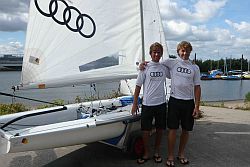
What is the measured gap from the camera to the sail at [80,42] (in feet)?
14.2

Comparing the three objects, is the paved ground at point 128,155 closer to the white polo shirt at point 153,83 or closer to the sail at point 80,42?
the white polo shirt at point 153,83

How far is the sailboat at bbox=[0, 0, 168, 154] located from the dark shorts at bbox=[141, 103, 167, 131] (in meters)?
0.22

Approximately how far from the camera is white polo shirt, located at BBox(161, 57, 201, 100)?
3.90 m

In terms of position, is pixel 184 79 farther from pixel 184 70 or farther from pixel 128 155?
pixel 128 155

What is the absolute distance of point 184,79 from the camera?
389 centimetres

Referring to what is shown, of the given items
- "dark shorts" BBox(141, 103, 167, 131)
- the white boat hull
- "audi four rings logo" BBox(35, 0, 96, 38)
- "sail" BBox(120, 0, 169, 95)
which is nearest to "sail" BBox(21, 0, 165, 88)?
"audi four rings logo" BBox(35, 0, 96, 38)

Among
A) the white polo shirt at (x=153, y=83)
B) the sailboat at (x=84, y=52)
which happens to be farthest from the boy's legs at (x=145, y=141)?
the white polo shirt at (x=153, y=83)

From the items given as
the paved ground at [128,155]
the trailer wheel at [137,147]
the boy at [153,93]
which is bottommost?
the paved ground at [128,155]

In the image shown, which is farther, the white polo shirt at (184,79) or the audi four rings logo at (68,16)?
the audi four rings logo at (68,16)

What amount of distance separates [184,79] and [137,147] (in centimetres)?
117

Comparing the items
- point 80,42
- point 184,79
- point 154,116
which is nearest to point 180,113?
point 154,116

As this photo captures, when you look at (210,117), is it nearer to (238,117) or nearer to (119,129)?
(238,117)

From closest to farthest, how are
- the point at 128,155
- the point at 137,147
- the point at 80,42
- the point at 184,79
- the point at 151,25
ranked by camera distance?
the point at 184,79 → the point at 137,147 → the point at 128,155 → the point at 80,42 → the point at 151,25

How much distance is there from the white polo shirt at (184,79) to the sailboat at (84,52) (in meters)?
0.73
